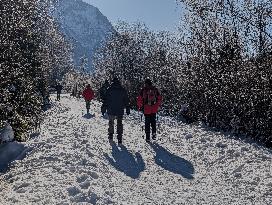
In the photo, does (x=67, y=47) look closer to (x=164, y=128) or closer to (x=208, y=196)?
(x=164, y=128)

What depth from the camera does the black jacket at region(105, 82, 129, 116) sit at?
16891 mm

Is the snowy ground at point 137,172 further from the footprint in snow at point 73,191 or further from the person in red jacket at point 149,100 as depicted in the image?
the person in red jacket at point 149,100

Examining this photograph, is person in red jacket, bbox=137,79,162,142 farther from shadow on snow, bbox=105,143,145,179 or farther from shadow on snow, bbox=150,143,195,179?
shadow on snow, bbox=105,143,145,179

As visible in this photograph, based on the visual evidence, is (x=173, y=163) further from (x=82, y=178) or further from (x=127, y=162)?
(x=82, y=178)

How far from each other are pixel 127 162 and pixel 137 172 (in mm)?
1206

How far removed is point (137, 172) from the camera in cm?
1266

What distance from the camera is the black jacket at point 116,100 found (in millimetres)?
16891

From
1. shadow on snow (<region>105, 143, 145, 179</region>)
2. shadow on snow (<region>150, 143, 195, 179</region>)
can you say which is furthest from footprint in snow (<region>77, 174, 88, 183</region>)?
shadow on snow (<region>150, 143, 195, 179</region>)

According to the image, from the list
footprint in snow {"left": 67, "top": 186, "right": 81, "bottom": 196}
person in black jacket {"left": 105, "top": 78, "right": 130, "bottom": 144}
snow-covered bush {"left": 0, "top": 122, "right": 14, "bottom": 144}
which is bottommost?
footprint in snow {"left": 67, "top": 186, "right": 81, "bottom": 196}

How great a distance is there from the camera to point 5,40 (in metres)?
18.2

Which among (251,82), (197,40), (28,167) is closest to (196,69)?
(197,40)

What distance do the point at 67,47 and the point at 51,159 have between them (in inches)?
3904

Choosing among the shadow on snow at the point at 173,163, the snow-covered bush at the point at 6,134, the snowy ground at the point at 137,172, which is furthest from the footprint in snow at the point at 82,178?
the snow-covered bush at the point at 6,134

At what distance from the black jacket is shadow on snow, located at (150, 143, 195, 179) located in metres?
1.77
